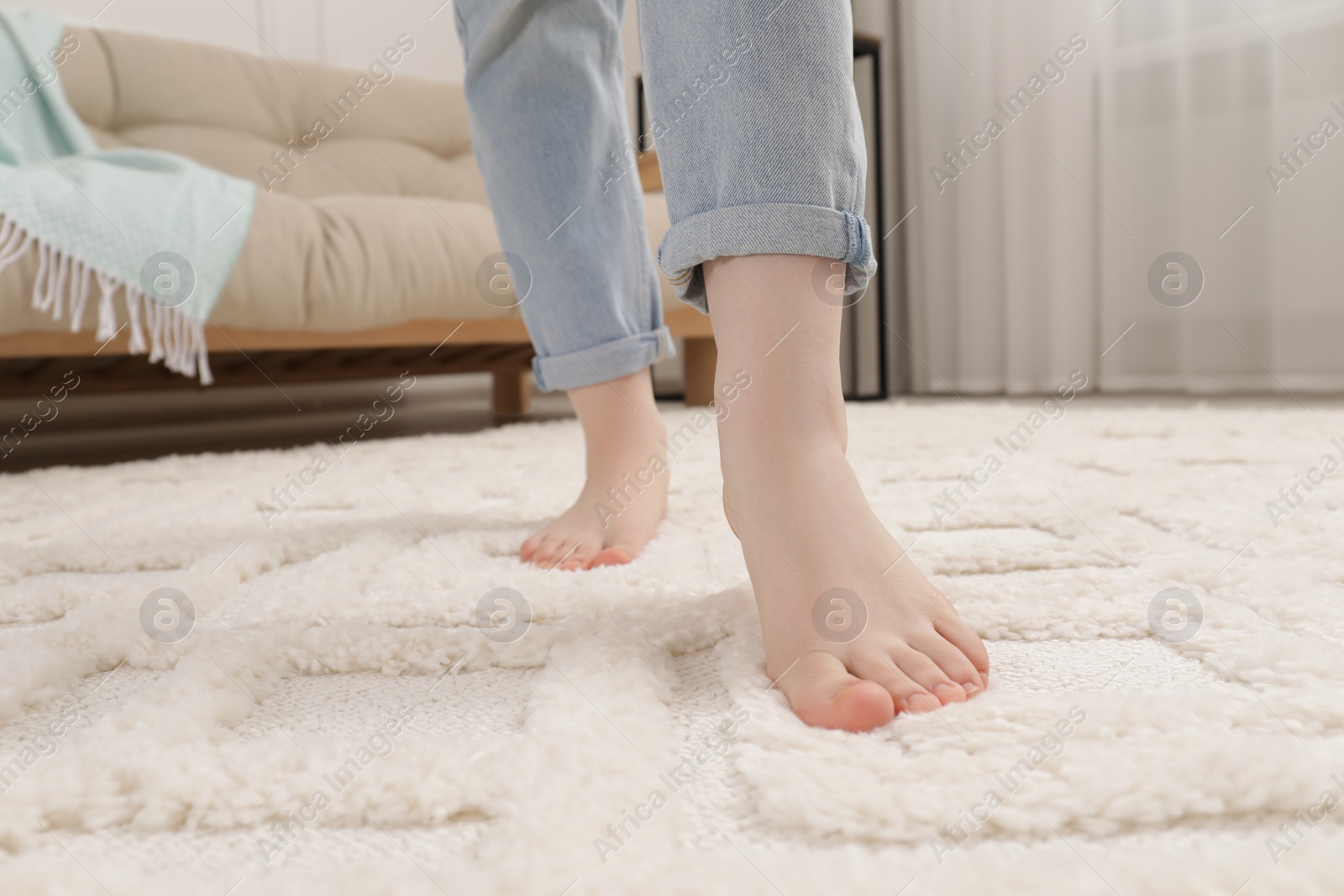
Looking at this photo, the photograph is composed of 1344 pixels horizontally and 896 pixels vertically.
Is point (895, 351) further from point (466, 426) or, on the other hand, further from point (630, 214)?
point (630, 214)

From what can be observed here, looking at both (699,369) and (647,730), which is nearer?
(647,730)

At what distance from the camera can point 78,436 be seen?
1.88m

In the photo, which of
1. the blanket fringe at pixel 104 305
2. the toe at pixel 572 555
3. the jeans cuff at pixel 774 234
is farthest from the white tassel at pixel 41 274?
the jeans cuff at pixel 774 234

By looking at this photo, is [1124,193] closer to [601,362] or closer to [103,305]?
[601,362]

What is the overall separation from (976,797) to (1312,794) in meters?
0.09

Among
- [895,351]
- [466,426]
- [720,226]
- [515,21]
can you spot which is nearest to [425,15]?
[466,426]

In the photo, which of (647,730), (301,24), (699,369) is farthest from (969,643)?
(301,24)

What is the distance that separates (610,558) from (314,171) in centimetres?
168

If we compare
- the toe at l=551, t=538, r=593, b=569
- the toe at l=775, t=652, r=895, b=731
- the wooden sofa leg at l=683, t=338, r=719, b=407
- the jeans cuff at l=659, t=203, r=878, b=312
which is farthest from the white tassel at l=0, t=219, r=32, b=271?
→ the wooden sofa leg at l=683, t=338, r=719, b=407

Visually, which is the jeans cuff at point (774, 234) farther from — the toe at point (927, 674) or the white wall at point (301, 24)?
the white wall at point (301, 24)

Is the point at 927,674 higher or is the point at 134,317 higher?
the point at 134,317

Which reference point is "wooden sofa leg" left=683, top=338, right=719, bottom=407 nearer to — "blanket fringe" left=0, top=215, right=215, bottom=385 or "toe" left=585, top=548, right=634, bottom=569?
"blanket fringe" left=0, top=215, right=215, bottom=385

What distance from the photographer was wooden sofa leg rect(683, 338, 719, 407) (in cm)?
197

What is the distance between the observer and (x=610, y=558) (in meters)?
0.57
